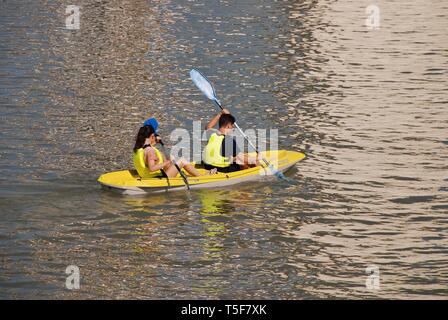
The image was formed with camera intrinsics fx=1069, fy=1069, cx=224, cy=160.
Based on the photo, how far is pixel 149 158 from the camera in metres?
19.1

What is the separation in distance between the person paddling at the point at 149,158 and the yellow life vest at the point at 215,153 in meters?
0.82

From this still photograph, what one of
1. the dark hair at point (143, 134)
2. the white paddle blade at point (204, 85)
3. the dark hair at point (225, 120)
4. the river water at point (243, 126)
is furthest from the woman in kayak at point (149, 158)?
the white paddle blade at point (204, 85)

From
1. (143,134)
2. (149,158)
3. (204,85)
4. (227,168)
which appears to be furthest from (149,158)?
(204,85)

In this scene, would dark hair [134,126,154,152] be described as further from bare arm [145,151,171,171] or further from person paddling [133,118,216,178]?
bare arm [145,151,171,171]

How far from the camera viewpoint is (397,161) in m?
22.5

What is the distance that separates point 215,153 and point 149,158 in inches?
60.4

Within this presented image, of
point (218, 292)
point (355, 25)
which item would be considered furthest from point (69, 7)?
point (218, 292)

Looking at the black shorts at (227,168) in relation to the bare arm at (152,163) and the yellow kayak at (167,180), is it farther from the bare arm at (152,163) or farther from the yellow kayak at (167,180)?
the bare arm at (152,163)

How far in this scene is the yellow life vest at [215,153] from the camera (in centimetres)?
1995

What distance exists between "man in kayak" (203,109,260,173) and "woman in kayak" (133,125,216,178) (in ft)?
2.76

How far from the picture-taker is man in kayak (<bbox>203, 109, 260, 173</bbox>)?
20.0 meters

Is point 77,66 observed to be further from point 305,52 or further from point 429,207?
point 429,207

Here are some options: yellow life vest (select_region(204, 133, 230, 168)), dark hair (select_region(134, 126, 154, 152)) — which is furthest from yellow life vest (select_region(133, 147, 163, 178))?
yellow life vest (select_region(204, 133, 230, 168))

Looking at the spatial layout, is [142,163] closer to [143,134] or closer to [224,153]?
[143,134]
